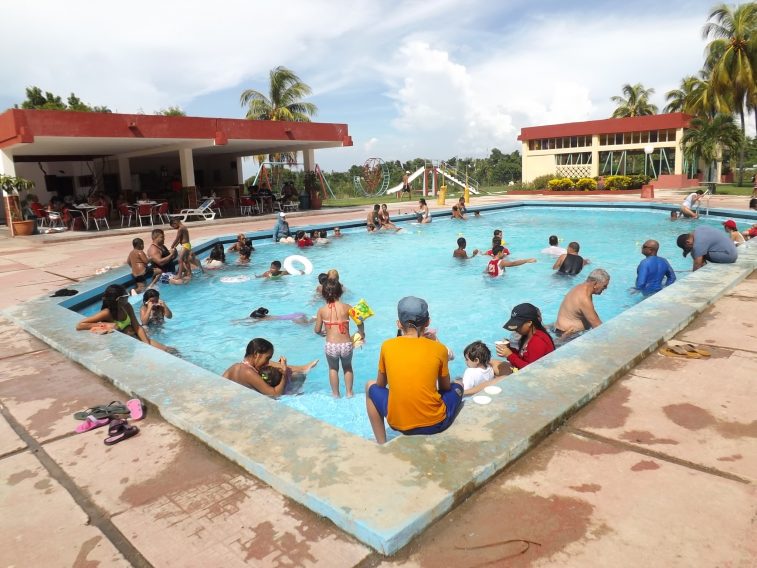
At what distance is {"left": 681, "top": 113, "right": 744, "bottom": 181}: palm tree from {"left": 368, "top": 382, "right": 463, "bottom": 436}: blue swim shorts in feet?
107

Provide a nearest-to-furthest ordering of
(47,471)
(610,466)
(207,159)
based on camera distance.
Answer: (610,466) < (47,471) < (207,159)

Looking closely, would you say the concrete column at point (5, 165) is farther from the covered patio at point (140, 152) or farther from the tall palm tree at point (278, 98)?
the tall palm tree at point (278, 98)

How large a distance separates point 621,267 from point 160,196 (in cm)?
2006

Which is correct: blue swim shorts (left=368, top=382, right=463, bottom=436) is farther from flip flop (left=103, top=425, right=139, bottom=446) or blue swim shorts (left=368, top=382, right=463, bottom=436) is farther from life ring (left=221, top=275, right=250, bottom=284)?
life ring (left=221, top=275, right=250, bottom=284)

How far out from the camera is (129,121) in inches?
707

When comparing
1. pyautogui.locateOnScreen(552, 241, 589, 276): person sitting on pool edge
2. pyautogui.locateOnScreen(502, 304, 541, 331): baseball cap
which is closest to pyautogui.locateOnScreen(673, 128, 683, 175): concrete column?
pyautogui.locateOnScreen(552, 241, 589, 276): person sitting on pool edge

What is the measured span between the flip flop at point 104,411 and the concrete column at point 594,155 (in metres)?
38.1

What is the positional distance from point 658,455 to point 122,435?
130 inches

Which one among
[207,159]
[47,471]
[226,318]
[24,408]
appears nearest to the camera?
[47,471]

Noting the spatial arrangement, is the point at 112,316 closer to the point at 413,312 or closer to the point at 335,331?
the point at 335,331

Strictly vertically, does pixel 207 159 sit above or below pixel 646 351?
above

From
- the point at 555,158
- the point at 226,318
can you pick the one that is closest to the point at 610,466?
the point at 226,318

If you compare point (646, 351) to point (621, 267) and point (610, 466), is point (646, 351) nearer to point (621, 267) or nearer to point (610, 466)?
point (610, 466)

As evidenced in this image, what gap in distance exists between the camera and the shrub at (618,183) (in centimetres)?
3124
